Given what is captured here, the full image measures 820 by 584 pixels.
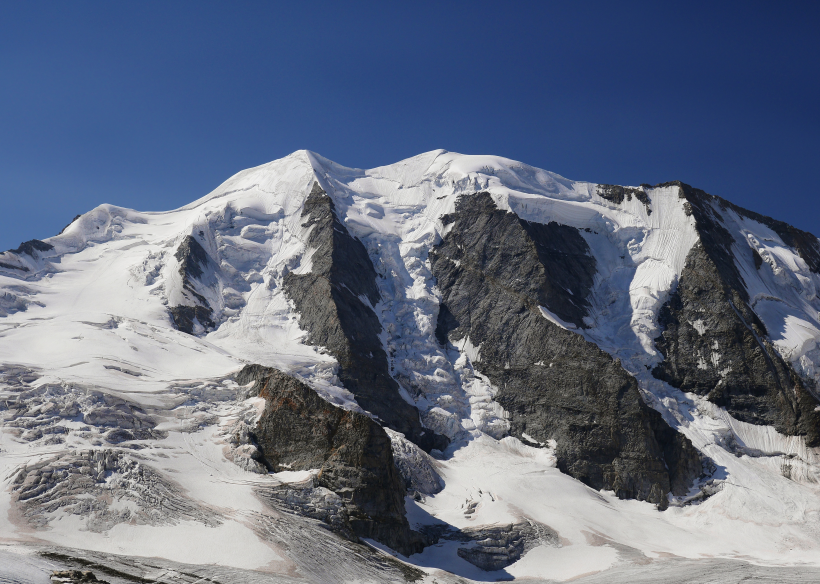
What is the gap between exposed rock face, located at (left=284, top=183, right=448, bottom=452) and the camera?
77.4 metres

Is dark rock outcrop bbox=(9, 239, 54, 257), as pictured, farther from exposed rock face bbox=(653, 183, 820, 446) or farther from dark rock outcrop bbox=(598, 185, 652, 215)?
exposed rock face bbox=(653, 183, 820, 446)

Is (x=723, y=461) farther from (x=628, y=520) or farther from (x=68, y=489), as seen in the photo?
(x=68, y=489)

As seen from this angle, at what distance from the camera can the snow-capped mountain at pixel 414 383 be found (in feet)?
164

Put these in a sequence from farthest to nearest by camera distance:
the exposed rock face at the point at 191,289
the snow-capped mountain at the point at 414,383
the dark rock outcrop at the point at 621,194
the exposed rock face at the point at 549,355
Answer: the dark rock outcrop at the point at 621,194 < the exposed rock face at the point at 191,289 < the exposed rock face at the point at 549,355 < the snow-capped mountain at the point at 414,383

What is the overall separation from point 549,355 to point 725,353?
21.3 metres

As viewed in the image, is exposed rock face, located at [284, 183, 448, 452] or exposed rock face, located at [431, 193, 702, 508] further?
exposed rock face, located at [284, 183, 448, 452]

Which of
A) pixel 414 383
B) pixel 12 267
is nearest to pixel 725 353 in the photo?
pixel 414 383

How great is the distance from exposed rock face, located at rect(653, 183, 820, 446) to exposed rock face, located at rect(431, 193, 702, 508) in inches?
399

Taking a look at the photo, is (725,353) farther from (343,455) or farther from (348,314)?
(343,455)

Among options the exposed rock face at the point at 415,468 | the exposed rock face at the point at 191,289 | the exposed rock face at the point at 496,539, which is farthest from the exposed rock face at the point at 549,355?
the exposed rock face at the point at 191,289

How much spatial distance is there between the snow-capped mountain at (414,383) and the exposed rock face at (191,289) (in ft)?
1.40

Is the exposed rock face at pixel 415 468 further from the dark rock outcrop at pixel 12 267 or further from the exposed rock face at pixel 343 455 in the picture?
the dark rock outcrop at pixel 12 267

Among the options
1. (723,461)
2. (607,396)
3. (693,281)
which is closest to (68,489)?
(607,396)

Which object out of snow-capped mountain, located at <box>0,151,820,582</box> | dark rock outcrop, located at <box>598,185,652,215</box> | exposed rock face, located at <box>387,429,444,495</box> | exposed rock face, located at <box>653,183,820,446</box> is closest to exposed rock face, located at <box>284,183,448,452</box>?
snow-capped mountain, located at <box>0,151,820,582</box>
